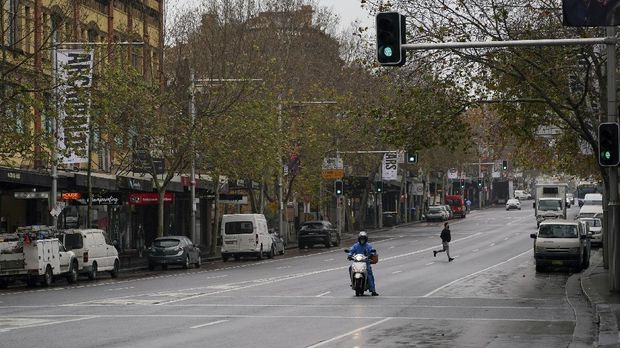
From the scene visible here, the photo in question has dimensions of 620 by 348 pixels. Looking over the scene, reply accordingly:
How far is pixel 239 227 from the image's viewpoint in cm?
5903

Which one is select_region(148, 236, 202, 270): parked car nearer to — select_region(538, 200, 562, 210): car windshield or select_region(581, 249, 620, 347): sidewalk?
select_region(581, 249, 620, 347): sidewalk

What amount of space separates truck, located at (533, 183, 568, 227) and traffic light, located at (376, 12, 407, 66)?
65607 mm

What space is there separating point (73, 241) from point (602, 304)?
895 inches

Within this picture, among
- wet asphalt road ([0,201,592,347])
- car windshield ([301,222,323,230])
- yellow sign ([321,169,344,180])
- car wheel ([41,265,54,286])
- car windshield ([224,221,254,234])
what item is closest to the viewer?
wet asphalt road ([0,201,592,347])

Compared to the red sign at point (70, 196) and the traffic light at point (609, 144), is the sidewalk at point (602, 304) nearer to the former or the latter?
the traffic light at point (609, 144)

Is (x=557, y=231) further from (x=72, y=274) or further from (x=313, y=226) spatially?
(x=313, y=226)

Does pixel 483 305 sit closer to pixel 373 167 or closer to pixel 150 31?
Result: pixel 150 31

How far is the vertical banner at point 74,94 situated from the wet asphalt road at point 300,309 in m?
4.97

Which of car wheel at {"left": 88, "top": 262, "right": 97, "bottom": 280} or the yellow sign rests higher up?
the yellow sign

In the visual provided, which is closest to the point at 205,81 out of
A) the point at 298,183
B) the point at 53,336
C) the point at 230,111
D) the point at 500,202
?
the point at 230,111

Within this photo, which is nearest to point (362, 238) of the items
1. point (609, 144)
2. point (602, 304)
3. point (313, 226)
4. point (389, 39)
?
point (602, 304)

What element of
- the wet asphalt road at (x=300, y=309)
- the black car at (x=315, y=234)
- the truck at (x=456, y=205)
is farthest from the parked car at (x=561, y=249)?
the truck at (x=456, y=205)

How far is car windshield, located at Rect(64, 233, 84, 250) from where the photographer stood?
44094mm

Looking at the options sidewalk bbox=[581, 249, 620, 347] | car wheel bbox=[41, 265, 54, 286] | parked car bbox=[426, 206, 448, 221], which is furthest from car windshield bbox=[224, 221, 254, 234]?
parked car bbox=[426, 206, 448, 221]
